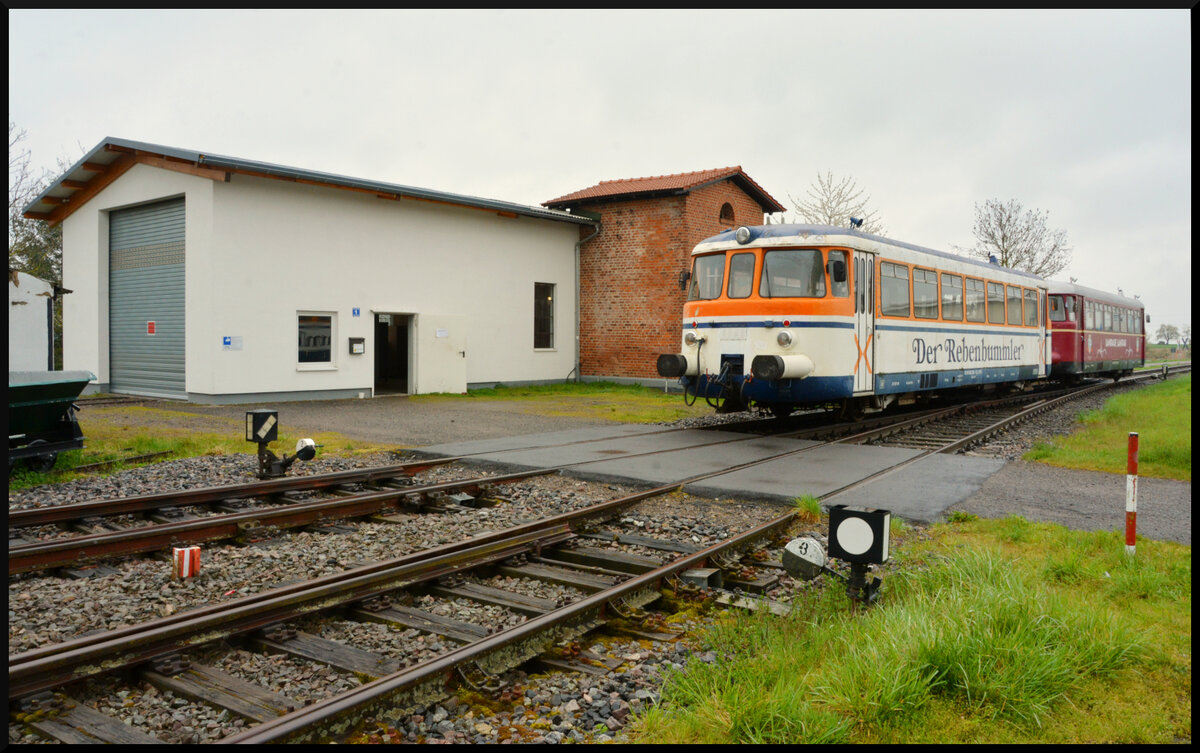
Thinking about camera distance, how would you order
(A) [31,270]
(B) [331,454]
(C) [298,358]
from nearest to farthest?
(B) [331,454] < (C) [298,358] < (A) [31,270]

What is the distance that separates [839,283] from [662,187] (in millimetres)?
13046

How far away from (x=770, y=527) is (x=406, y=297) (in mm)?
16205

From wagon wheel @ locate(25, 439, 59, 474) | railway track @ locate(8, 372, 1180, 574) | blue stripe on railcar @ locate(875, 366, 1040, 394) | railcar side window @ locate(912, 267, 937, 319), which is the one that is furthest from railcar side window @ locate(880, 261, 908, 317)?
wagon wheel @ locate(25, 439, 59, 474)

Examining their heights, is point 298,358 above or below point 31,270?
below

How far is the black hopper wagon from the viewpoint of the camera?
8.92m

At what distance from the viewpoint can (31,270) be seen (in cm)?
3031

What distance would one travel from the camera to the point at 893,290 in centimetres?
1395

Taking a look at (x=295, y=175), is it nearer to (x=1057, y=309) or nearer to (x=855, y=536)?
(x=855, y=536)

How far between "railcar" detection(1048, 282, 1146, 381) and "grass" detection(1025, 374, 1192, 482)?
237 inches

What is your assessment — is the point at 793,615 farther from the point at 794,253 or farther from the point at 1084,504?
the point at 794,253

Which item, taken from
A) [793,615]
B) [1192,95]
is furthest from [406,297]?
[1192,95]

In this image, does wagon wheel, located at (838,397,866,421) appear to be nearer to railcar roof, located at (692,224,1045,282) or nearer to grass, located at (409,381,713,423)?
railcar roof, located at (692,224,1045,282)

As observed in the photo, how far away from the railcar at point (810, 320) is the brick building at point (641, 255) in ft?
32.9

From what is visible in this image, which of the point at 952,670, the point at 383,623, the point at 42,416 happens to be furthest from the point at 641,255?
the point at 952,670
